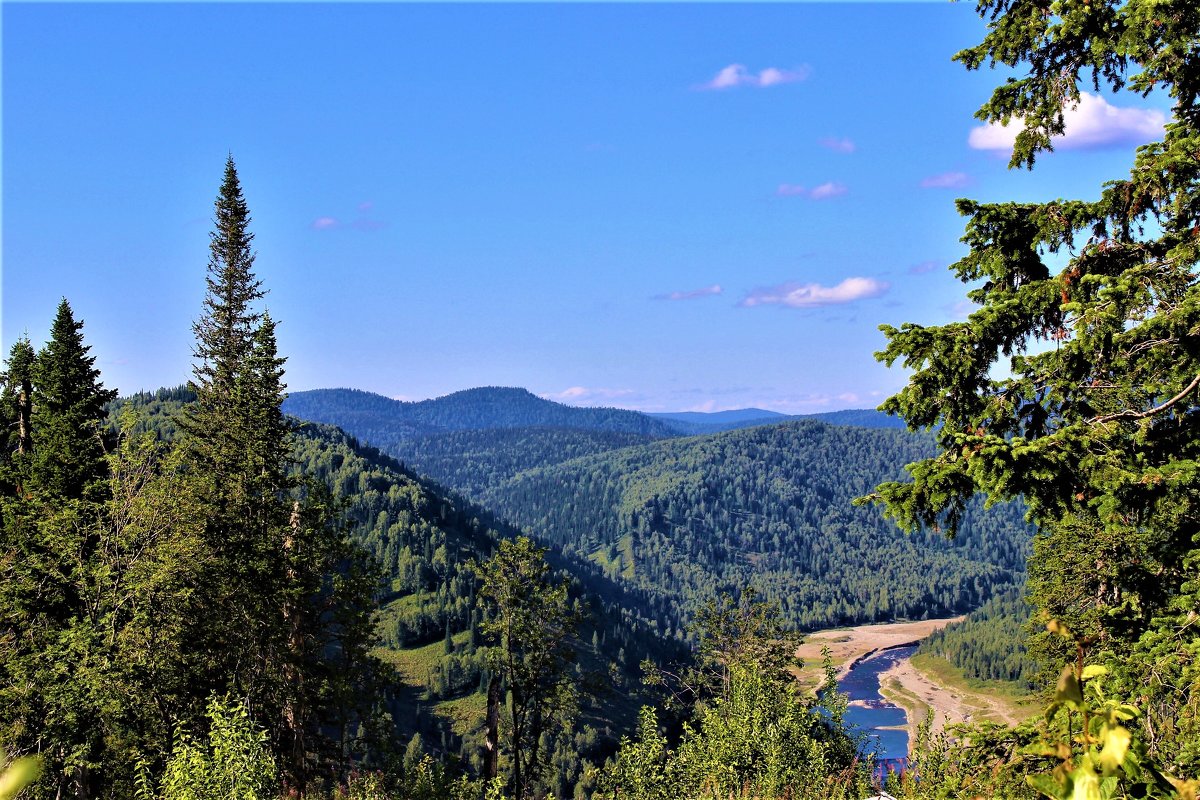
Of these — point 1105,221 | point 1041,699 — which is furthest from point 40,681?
point 1041,699

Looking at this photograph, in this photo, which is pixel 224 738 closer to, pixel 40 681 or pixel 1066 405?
pixel 40 681

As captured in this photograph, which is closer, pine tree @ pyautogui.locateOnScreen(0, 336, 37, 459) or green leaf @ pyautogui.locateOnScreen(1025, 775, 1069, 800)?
green leaf @ pyautogui.locateOnScreen(1025, 775, 1069, 800)

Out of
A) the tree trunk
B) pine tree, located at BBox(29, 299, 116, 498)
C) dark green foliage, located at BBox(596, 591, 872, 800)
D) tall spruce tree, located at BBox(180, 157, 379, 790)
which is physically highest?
pine tree, located at BBox(29, 299, 116, 498)

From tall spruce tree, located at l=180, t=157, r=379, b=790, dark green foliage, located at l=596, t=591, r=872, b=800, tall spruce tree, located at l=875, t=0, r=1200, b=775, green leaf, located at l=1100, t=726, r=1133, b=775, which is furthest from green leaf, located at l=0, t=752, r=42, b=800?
tall spruce tree, located at l=180, t=157, r=379, b=790

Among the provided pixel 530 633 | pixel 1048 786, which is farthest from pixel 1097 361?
pixel 530 633

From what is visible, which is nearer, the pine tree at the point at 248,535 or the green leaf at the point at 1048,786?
the green leaf at the point at 1048,786

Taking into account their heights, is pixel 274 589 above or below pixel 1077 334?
below

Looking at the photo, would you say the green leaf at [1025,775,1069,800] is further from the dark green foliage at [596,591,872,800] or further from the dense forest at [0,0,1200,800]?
the dark green foliage at [596,591,872,800]

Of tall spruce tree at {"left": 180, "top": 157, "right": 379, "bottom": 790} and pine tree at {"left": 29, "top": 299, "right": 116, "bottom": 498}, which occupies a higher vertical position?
pine tree at {"left": 29, "top": 299, "right": 116, "bottom": 498}

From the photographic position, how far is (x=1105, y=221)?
379 inches

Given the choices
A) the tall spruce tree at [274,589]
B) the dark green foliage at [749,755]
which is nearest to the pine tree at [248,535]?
the tall spruce tree at [274,589]

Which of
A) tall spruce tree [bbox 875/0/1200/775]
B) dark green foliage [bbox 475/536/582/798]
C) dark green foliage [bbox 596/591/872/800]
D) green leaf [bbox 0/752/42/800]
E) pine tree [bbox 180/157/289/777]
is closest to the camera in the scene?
green leaf [bbox 0/752/42/800]

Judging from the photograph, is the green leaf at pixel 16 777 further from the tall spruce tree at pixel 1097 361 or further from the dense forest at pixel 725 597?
the tall spruce tree at pixel 1097 361

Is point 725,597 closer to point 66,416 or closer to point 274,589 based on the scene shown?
point 274,589
